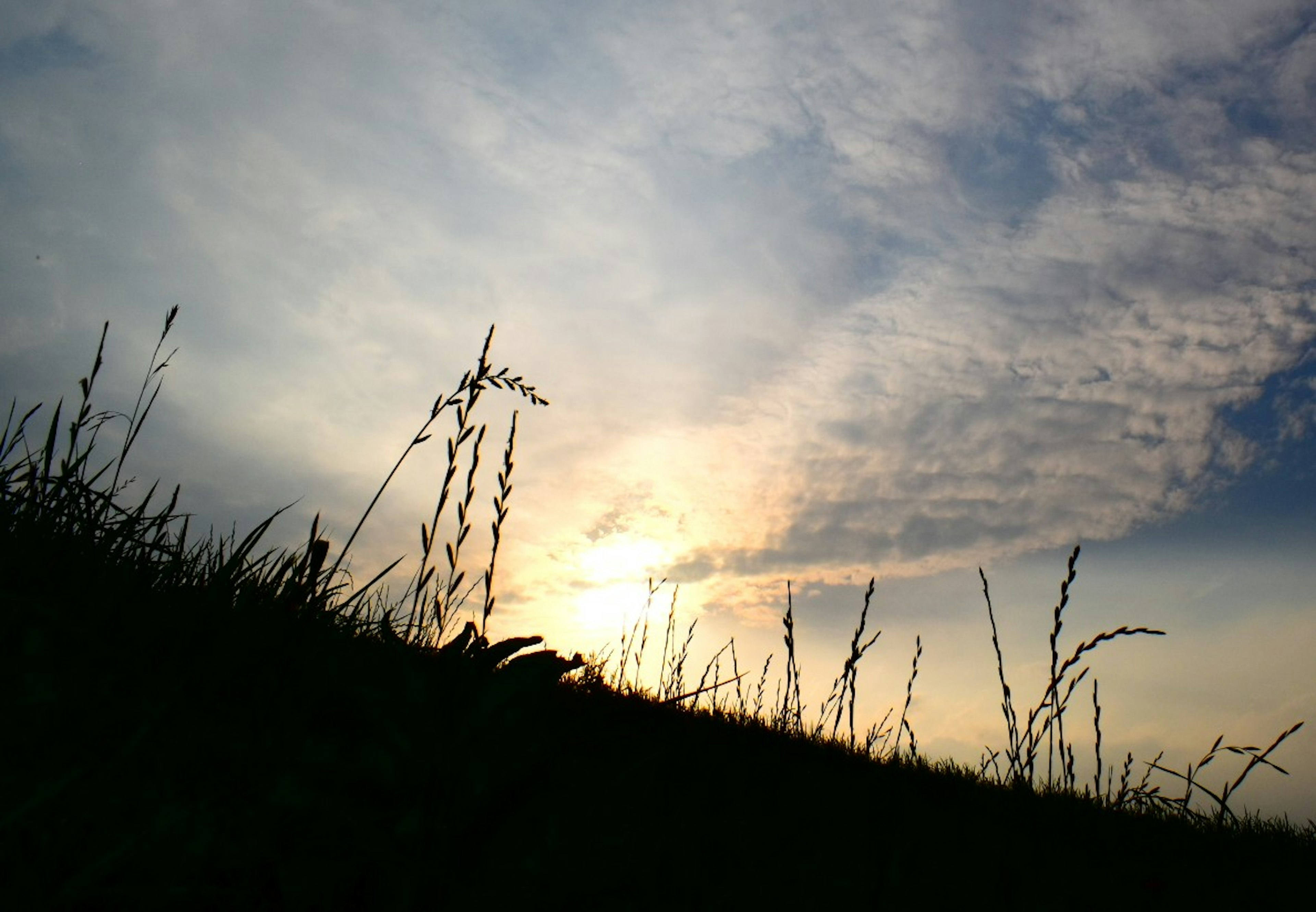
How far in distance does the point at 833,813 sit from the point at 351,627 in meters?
2.01

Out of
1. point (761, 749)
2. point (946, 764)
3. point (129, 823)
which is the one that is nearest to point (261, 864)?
point (129, 823)

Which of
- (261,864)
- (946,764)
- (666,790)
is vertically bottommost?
(261,864)

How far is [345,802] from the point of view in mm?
1619

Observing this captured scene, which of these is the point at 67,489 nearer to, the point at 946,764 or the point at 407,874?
the point at 407,874

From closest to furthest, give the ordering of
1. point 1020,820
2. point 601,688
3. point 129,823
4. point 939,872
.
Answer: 1. point 129,823
2. point 939,872
3. point 1020,820
4. point 601,688

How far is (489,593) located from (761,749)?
268cm

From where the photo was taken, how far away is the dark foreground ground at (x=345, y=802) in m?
1.44

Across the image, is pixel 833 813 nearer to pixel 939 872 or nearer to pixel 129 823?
pixel 939 872

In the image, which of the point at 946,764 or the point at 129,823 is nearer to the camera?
the point at 129,823

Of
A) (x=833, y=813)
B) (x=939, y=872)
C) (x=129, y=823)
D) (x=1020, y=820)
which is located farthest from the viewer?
(x=1020, y=820)

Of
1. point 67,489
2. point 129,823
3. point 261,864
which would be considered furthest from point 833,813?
point 67,489

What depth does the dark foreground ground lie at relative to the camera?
56.7 inches

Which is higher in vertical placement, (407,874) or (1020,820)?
(1020,820)

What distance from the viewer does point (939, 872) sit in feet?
8.34
